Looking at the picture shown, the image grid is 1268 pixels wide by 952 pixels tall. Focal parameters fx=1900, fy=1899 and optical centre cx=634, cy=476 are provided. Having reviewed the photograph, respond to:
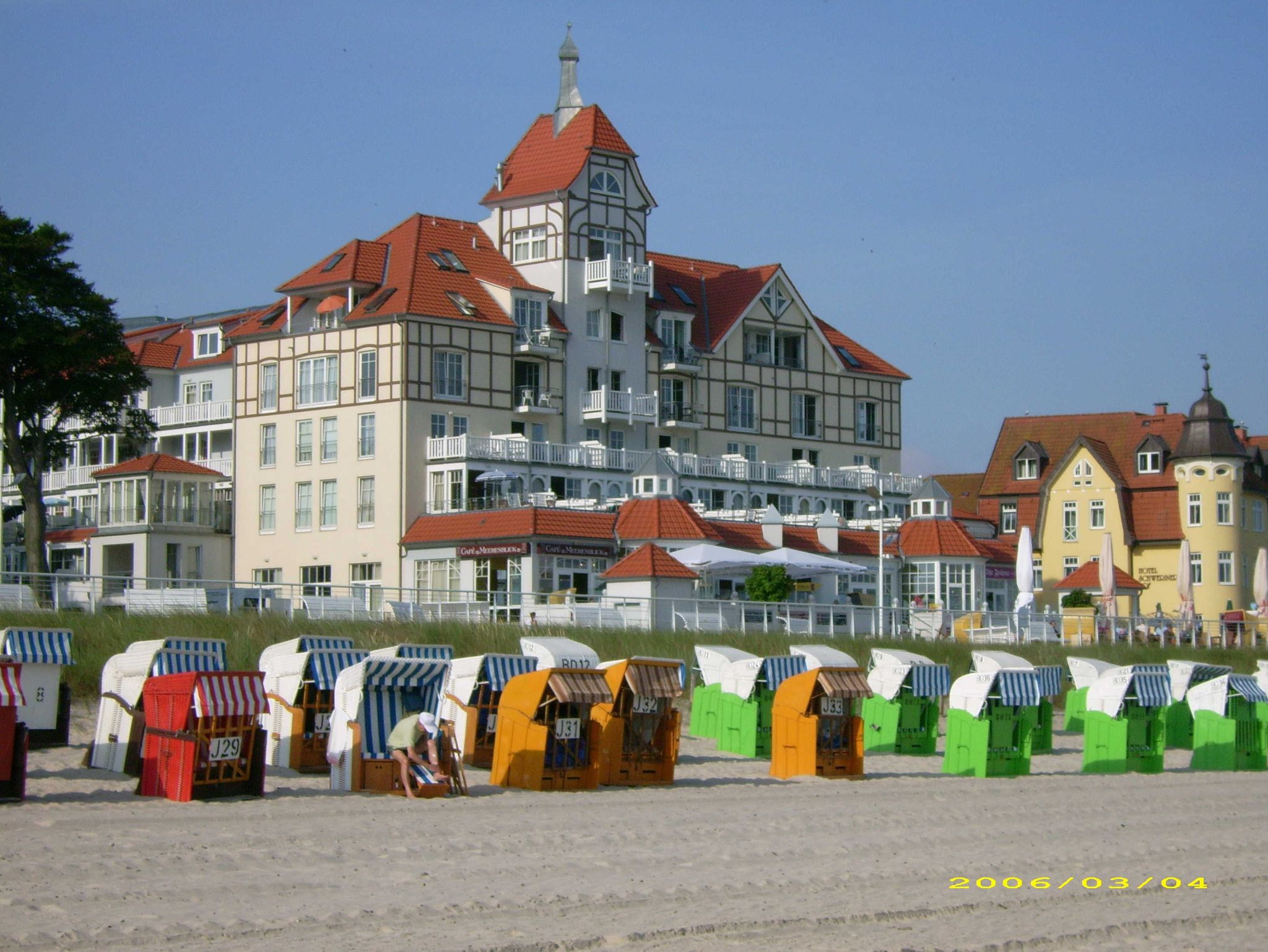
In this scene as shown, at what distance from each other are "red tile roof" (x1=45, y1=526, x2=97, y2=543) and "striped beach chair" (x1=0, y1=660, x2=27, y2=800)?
45.3 metres

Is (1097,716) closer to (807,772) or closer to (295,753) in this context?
(807,772)

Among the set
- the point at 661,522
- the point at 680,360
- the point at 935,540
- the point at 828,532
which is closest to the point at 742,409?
the point at 680,360

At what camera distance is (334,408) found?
5662 cm

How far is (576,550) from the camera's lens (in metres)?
51.1

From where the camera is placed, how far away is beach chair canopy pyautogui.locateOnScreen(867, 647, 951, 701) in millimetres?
28609

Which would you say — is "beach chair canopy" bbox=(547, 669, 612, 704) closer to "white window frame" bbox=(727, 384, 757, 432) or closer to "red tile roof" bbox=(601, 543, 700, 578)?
"red tile roof" bbox=(601, 543, 700, 578)

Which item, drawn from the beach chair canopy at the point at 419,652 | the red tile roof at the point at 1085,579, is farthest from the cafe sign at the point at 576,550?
the beach chair canopy at the point at 419,652

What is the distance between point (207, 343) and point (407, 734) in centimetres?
4861

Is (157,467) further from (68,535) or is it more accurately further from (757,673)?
(757,673)

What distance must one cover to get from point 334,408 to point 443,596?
30.9 feet

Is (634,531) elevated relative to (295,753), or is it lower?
elevated

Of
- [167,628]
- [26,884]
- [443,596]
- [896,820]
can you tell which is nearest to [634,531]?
[443,596]

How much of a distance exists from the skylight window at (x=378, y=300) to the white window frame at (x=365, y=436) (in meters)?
3.16

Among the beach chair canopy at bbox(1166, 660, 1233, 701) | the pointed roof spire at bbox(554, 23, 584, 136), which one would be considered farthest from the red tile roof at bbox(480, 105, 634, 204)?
the beach chair canopy at bbox(1166, 660, 1233, 701)
